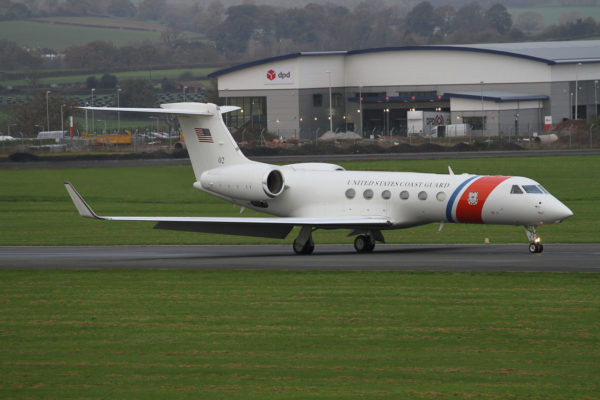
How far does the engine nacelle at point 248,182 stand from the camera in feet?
113

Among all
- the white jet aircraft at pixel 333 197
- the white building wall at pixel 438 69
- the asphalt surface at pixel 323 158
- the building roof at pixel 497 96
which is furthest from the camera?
the white building wall at pixel 438 69

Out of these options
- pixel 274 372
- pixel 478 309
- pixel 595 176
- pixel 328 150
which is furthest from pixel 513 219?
pixel 328 150

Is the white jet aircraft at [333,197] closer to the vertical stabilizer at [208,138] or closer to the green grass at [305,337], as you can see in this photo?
the vertical stabilizer at [208,138]

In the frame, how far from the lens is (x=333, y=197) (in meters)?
34.1

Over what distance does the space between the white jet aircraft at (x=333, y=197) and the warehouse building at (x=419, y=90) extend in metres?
68.9

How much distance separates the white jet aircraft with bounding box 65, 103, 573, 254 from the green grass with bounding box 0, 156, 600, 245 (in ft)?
15.8

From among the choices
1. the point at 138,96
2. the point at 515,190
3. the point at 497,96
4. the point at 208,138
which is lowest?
the point at 515,190

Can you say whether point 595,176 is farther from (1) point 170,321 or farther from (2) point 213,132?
(1) point 170,321

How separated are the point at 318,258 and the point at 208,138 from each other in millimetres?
7160

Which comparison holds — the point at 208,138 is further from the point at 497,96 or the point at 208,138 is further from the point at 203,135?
the point at 497,96

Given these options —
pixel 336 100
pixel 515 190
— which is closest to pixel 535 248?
pixel 515 190

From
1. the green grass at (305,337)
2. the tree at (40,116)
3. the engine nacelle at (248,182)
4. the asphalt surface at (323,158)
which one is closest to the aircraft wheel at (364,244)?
the engine nacelle at (248,182)

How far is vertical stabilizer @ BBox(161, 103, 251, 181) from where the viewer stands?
3622 cm

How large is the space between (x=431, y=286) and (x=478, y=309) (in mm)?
3326
